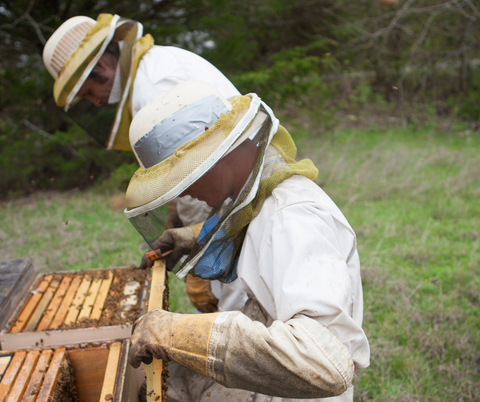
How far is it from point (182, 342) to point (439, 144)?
849cm

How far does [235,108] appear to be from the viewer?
4.69 ft

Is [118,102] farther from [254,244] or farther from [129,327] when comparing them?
[254,244]

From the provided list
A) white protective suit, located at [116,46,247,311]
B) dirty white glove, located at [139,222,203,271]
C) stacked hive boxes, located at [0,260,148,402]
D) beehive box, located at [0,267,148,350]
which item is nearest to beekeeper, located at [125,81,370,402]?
dirty white glove, located at [139,222,203,271]

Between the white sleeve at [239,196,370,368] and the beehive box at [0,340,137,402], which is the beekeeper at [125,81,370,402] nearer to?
the white sleeve at [239,196,370,368]

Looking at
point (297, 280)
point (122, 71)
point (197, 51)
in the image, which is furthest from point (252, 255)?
point (197, 51)

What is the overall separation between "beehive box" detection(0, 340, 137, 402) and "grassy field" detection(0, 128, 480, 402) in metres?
1.36

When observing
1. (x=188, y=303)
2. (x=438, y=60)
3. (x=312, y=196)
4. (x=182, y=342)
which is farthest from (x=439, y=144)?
(x=182, y=342)

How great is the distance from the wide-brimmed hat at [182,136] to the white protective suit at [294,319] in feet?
1.03

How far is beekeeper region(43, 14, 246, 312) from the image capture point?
2469mm

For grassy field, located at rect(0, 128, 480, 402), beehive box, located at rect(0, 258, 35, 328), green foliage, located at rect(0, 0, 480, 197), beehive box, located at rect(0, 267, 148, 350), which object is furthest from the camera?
green foliage, located at rect(0, 0, 480, 197)

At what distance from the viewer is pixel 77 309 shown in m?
2.09

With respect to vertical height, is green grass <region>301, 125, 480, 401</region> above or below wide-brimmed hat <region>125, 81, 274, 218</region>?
below

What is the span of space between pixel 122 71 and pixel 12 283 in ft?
5.08

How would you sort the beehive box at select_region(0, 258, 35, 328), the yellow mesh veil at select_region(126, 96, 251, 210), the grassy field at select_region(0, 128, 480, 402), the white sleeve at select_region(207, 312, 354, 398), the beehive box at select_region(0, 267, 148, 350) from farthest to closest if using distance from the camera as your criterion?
the grassy field at select_region(0, 128, 480, 402), the beehive box at select_region(0, 258, 35, 328), the beehive box at select_region(0, 267, 148, 350), the yellow mesh veil at select_region(126, 96, 251, 210), the white sleeve at select_region(207, 312, 354, 398)
